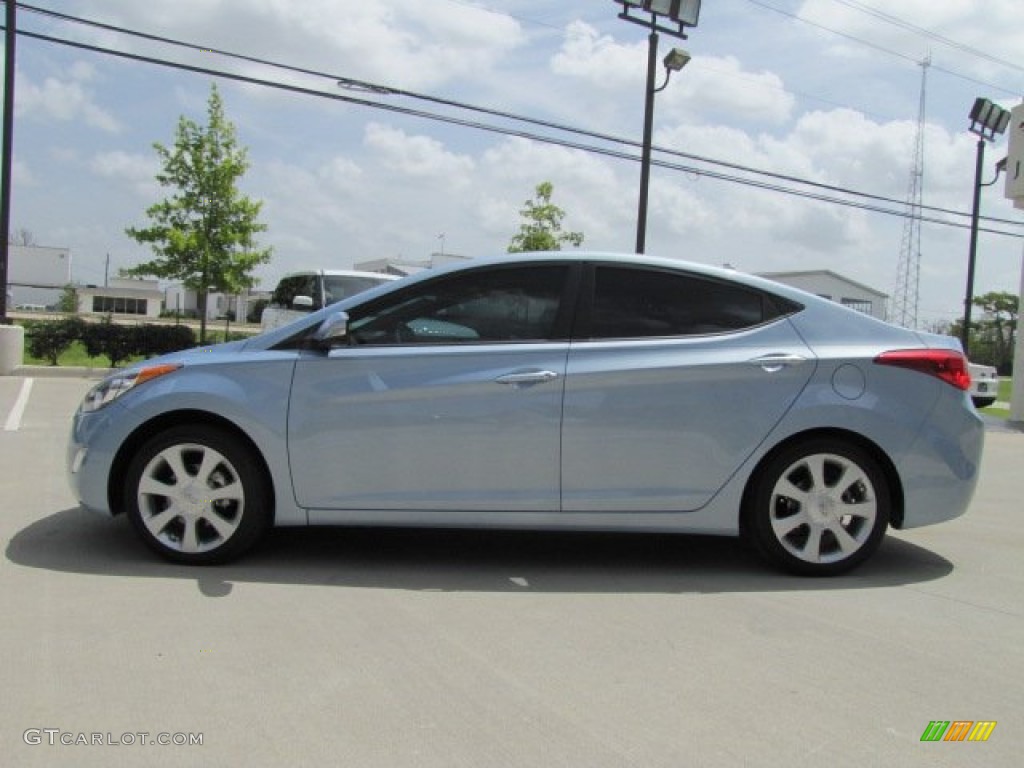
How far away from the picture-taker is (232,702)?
3.02 meters

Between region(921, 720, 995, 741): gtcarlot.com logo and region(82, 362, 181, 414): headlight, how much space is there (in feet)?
12.2

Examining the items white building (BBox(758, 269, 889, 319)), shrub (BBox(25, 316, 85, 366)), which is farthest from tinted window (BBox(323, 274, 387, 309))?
white building (BBox(758, 269, 889, 319))

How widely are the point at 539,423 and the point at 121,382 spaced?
218 centimetres

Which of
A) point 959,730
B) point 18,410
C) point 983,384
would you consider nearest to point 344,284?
point 18,410

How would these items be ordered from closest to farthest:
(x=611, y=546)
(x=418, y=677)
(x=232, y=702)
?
(x=232, y=702) < (x=418, y=677) < (x=611, y=546)

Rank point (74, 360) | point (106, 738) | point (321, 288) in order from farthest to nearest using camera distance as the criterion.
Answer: point (74, 360), point (321, 288), point (106, 738)

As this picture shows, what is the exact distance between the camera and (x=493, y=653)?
11.5ft

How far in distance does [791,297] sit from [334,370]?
2.44m

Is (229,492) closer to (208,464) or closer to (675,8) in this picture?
(208,464)

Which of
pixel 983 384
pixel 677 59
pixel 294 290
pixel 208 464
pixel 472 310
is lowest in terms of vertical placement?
pixel 208 464

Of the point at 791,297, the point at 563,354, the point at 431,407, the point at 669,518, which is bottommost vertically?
the point at 669,518

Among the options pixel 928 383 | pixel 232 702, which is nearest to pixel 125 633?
pixel 232 702

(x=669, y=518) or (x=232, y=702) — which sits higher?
(x=669, y=518)

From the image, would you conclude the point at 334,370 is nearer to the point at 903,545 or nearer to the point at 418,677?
→ the point at 418,677
